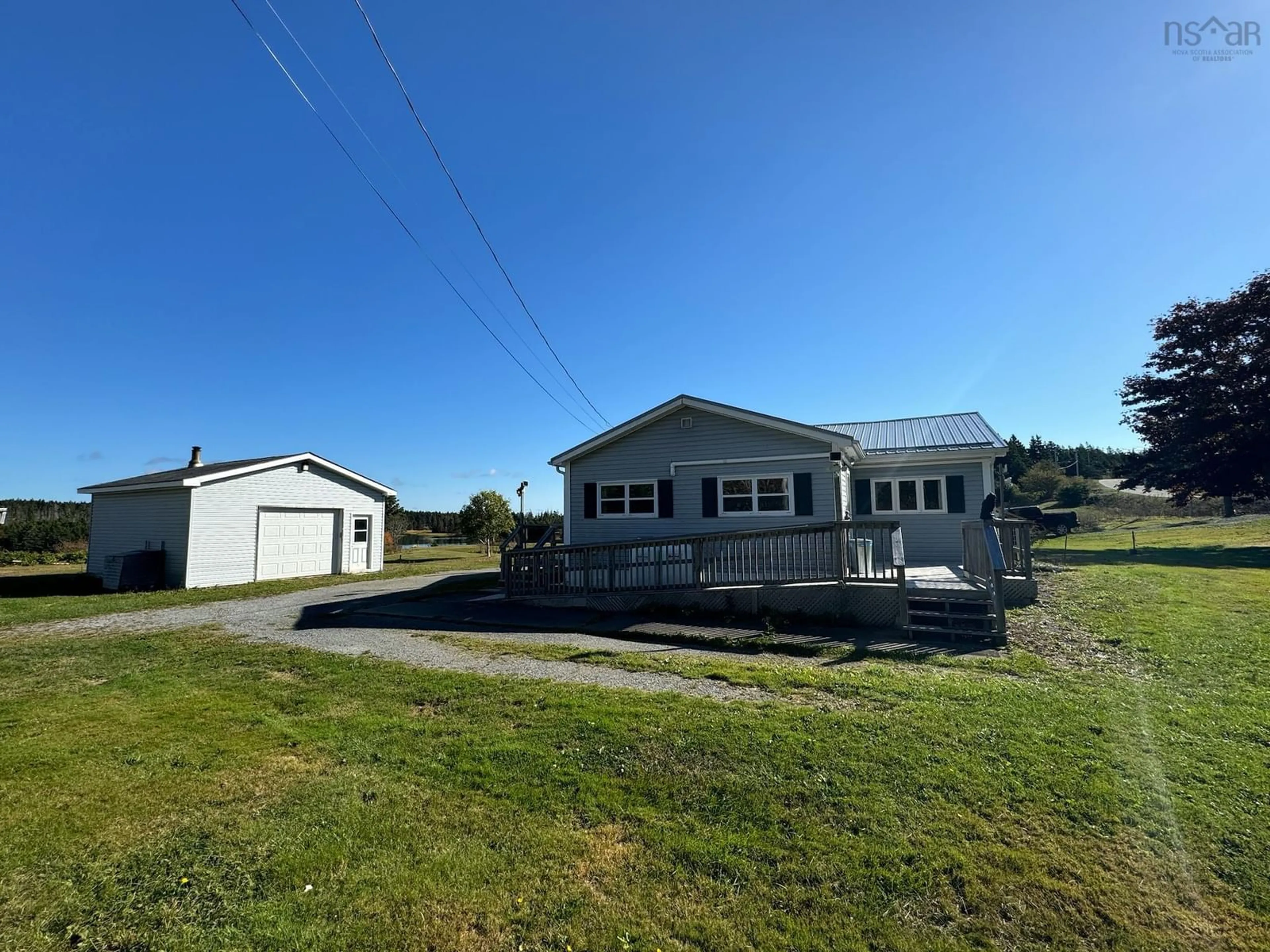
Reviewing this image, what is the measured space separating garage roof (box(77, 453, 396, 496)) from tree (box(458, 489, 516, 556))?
8912 mm

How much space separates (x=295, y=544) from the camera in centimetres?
1912

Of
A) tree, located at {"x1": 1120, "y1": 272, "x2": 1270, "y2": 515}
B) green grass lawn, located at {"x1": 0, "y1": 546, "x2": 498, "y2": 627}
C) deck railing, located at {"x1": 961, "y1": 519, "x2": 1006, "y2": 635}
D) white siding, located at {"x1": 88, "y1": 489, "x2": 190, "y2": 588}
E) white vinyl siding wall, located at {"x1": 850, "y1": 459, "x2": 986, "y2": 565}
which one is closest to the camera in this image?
deck railing, located at {"x1": 961, "y1": 519, "x2": 1006, "y2": 635}

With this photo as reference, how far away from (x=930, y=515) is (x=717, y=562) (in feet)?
25.2

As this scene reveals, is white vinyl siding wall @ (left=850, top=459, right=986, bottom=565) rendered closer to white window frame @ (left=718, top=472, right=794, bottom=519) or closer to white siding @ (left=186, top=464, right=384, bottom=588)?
white window frame @ (left=718, top=472, right=794, bottom=519)

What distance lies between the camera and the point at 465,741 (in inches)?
174

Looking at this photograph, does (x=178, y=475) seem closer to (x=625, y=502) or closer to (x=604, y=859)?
(x=625, y=502)

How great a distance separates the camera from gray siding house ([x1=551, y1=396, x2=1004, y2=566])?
12.7 meters

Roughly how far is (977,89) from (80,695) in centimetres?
1408

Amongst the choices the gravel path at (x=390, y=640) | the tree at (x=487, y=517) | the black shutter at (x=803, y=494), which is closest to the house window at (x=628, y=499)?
the black shutter at (x=803, y=494)

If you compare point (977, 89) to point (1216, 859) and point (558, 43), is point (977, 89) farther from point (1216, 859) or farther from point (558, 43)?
point (1216, 859)

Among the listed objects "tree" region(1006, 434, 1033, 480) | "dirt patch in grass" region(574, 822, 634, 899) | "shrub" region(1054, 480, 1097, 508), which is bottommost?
"dirt patch in grass" region(574, 822, 634, 899)

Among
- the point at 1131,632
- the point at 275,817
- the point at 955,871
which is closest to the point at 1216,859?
the point at 955,871

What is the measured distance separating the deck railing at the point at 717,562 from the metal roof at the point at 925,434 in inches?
186

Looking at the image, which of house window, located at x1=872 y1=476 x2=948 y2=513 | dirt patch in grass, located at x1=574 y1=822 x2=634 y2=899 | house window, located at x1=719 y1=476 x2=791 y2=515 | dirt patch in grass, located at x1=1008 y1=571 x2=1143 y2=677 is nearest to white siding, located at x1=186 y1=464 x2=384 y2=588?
house window, located at x1=719 y1=476 x2=791 y2=515
